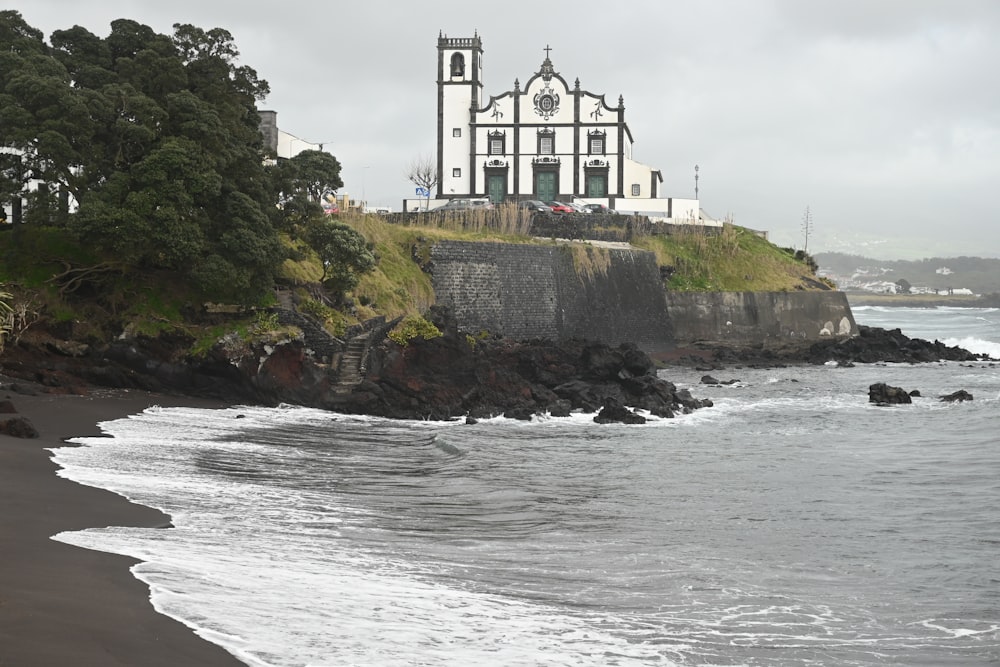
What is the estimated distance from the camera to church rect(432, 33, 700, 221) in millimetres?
63656

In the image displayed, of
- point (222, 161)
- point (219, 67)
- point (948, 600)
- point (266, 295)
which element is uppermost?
point (219, 67)

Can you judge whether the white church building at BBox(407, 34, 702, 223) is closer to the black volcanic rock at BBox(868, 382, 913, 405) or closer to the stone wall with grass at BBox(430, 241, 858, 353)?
the stone wall with grass at BBox(430, 241, 858, 353)

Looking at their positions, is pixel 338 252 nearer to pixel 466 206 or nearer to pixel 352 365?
pixel 352 365

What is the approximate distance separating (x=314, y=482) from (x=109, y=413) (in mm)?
6579

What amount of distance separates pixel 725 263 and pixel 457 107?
20.5 m

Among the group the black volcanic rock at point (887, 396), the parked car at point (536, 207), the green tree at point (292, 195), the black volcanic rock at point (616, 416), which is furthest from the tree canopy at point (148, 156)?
the parked car at point (536, 207)

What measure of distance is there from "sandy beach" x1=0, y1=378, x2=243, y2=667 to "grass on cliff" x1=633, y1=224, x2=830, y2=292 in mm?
38944

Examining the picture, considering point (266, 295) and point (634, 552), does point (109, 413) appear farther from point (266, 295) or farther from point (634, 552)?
point (634, 552)

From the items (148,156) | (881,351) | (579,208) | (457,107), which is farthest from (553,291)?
(457,107)

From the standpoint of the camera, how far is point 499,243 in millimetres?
40250

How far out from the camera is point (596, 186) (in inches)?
2515

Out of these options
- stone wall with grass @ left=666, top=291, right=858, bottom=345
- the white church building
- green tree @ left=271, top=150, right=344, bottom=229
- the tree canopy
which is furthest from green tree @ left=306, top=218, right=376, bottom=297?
the white church building

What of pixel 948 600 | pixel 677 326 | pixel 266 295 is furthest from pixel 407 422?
pixel 677 326

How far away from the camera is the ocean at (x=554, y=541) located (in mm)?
8289
